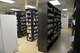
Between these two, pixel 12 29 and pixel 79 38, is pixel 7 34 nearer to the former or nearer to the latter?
pixel 12 29

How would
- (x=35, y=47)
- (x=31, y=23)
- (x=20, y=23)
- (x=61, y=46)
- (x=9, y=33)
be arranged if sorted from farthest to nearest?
(x=20, y=23) → (x=31, y=23) → (x=61, y=46) → (x=35, y=47) → (x=9, y=33)

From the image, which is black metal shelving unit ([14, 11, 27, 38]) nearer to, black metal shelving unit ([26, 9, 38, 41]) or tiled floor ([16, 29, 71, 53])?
black metal shelving unit ([26, 9, 38, 41])

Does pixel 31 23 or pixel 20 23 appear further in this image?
pixel 20 23

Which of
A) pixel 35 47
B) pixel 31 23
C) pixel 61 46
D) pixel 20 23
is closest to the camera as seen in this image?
pixel 35 47

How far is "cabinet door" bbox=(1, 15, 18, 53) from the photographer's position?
12.3 feet

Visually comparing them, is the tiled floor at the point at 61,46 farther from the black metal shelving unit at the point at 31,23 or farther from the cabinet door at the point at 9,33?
the cabinet door at the point at 9,33

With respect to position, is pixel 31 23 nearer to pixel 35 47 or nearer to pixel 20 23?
pixel 20 23

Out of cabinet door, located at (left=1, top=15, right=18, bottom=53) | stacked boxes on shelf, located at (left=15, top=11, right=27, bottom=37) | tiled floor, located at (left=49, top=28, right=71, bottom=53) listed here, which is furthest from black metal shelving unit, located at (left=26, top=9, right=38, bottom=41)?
cabinet door, located at (left=1, top=15, right=18, bottom=53)

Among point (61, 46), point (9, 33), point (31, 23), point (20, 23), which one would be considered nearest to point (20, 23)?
point (20, 23)

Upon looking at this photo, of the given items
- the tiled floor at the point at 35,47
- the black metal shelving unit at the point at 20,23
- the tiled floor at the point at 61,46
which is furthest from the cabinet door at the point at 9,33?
the black metal shelving unit at the point at 20,23

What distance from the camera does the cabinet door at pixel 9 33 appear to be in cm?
376

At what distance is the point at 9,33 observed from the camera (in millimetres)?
4051

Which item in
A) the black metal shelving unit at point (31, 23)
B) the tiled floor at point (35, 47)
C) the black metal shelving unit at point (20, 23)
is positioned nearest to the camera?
the tiled floor at point (35, 47)

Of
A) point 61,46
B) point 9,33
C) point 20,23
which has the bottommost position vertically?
point 61,46
